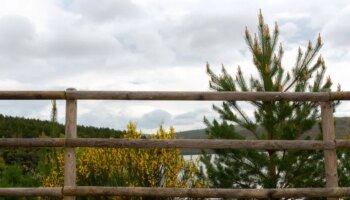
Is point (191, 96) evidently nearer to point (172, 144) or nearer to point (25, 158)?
point (172, 144)

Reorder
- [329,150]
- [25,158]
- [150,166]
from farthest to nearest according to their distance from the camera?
[25,158]
[150,166]
[329,150]

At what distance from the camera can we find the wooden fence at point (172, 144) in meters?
4.90

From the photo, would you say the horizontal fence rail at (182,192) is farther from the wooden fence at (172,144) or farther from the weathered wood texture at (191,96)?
the weathered wood texture at (191,96)

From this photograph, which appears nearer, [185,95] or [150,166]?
[185,95]

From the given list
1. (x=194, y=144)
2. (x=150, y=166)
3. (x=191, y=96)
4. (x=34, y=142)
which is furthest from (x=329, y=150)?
(x=34, y=142)

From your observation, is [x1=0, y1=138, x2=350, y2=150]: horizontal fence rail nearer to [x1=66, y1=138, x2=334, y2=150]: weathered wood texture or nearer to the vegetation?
[x1=66, y1=138, x2=334, y2=150]: weathered wood texture

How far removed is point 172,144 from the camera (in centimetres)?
493

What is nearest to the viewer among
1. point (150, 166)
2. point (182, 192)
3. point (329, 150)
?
point (182, 192)

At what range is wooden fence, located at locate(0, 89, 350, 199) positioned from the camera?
193 inches

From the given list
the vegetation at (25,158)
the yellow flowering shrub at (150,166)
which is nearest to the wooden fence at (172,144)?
the yellow flowering shrub at (150,166)

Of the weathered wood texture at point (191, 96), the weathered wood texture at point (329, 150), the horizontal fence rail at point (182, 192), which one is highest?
the weathered wood texture at point (191, 96)

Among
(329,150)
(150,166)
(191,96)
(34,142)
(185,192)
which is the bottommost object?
(185,192)

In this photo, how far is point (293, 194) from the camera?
16.2 feet

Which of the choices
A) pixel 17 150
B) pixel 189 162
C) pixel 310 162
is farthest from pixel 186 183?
pixel 17 150
